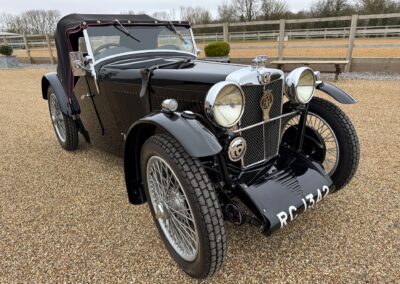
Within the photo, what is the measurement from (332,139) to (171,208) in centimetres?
157

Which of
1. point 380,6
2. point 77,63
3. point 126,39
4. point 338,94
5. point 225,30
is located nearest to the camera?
point 338,94

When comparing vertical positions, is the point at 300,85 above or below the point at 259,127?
above

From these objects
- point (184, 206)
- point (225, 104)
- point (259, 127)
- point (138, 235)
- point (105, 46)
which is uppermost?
point (105, 46)

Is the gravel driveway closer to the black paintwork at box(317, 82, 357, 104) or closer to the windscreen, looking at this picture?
the black paintwork at box(317, 82, 357, 104)

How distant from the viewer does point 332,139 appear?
2617 millimetres

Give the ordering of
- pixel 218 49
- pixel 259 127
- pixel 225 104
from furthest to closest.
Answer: pixel 218 49
pixel 259 127
pixel 225 104

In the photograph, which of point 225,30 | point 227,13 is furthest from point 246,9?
point 225,30

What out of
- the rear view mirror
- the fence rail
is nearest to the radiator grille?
the rear view mirror

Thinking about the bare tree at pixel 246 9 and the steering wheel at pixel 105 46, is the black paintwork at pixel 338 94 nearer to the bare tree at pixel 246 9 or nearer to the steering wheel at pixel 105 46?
the steering wheel at pixel 105 46

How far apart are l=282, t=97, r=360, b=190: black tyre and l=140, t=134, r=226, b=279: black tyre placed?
3.96 ft

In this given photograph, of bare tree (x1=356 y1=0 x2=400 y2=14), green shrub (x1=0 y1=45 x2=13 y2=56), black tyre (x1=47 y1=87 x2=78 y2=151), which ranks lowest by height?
black tyre (x1=47 y1=87 x2=78 y2=151)

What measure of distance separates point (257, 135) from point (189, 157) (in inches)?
26.7

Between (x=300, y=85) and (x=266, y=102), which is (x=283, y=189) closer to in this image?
(x=266, y=102)

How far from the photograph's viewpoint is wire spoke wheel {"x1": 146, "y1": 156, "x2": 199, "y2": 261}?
6.34 feet
